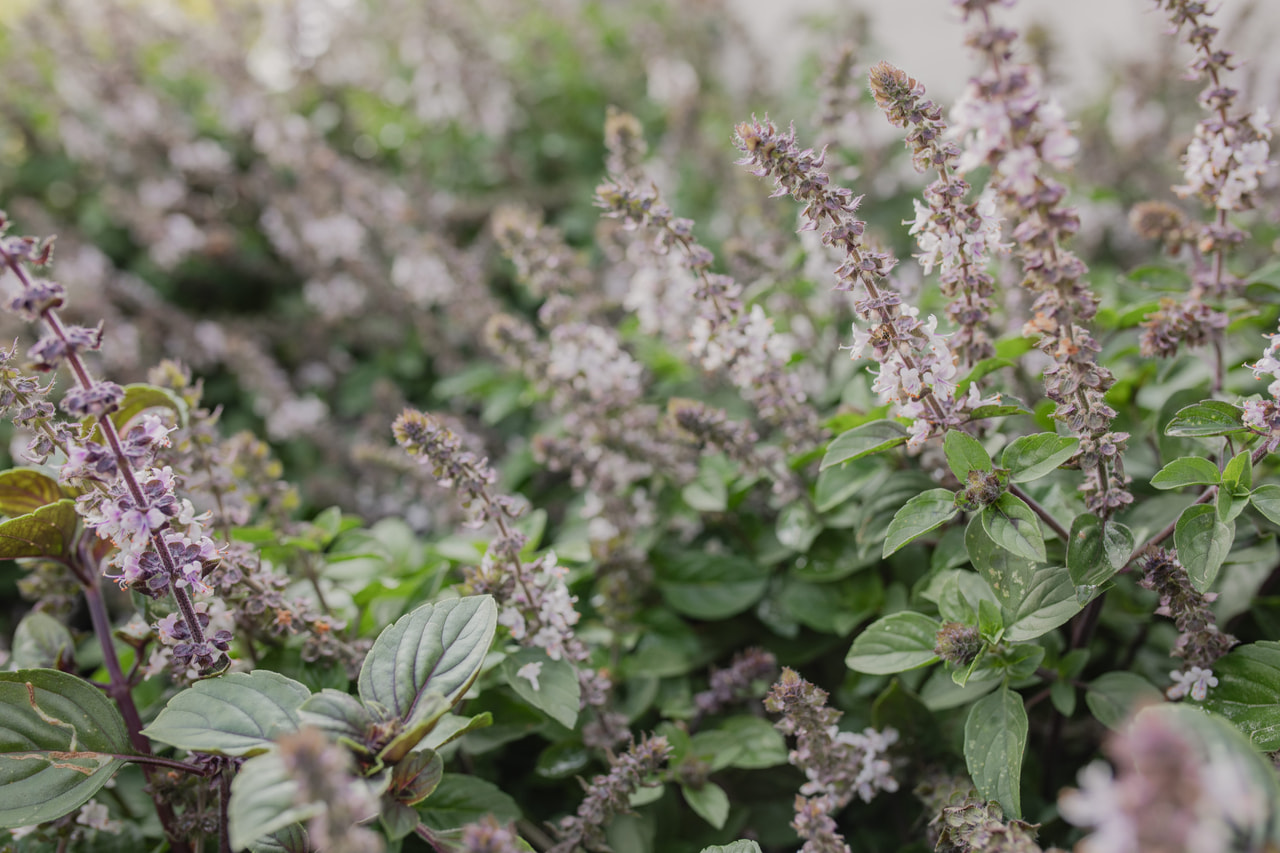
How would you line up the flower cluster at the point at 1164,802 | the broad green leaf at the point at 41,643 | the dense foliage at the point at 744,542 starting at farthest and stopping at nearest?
the broad green leaf at the point at 41,643 < the dense foliage at the point at 744,542 < the flower cluster at the point at 1164,802

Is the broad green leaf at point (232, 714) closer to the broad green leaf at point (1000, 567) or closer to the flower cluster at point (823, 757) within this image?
the flower cluster at point (823, 757)

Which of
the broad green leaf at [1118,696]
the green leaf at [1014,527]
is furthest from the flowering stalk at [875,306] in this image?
the broad green leaf at [1118,696]

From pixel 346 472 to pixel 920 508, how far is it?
2.33m

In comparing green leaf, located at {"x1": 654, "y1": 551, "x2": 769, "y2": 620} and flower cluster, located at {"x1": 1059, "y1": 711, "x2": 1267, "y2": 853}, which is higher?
green leaf, located at {"x1": 654, "y1": 551, "x2": 769, "y2": 620}

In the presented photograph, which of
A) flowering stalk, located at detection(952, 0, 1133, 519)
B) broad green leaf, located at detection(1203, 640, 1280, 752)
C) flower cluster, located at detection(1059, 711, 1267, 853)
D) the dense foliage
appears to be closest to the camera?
flower cluster, located at detection(1059, 711, 1267, 853)

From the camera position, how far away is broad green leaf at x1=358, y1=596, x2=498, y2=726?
1289mm

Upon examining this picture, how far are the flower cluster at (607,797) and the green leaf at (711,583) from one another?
485mm

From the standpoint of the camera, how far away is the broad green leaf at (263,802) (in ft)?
3.18

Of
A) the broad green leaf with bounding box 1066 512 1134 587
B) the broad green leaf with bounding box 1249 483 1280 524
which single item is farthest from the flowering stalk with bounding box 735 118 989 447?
the broad green leaf with bounding box 1249 483 1280 524

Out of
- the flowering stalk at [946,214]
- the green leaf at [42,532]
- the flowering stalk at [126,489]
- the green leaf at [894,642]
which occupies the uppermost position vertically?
the flowering stalk at [946,214]

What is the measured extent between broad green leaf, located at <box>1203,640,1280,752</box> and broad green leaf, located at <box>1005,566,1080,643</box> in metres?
0.30

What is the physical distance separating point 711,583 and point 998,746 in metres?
0.77

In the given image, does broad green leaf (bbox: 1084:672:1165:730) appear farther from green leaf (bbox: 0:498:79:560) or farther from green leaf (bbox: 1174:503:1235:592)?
green leaf (bbox: 0:498:79:560)

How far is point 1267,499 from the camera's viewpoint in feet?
4.24
